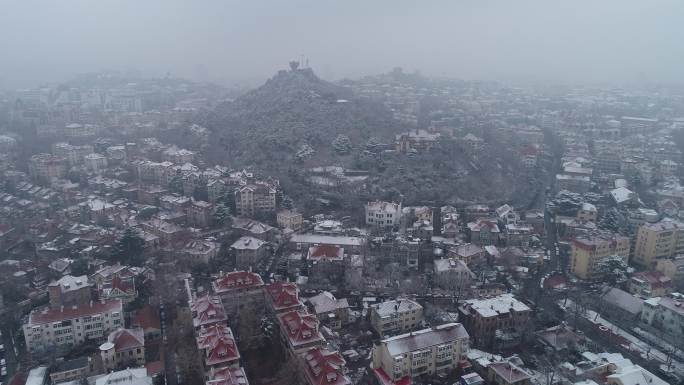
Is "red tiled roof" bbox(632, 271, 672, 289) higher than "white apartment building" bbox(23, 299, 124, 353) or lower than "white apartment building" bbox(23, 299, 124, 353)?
higher

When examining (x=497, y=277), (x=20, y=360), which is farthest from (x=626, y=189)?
(x=20, y=360)

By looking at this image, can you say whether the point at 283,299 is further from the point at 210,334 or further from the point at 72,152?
the point at 72,152

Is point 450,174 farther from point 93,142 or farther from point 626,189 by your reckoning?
point 93,142

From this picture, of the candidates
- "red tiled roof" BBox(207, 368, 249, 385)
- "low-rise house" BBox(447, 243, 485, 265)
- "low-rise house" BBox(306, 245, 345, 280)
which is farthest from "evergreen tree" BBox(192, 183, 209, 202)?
"red tiled roof" BBox(207, 368, 249, 385)

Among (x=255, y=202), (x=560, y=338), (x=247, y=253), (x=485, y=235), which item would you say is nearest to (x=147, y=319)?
(x=247, y=253)

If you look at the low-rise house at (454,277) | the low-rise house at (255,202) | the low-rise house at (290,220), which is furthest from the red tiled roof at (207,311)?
the low-rise house at (255,202)

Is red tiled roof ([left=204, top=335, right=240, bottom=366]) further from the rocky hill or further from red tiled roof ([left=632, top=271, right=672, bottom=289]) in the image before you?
the rocky hill

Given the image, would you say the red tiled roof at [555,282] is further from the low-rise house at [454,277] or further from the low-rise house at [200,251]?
the low-rise house at [200,251]
